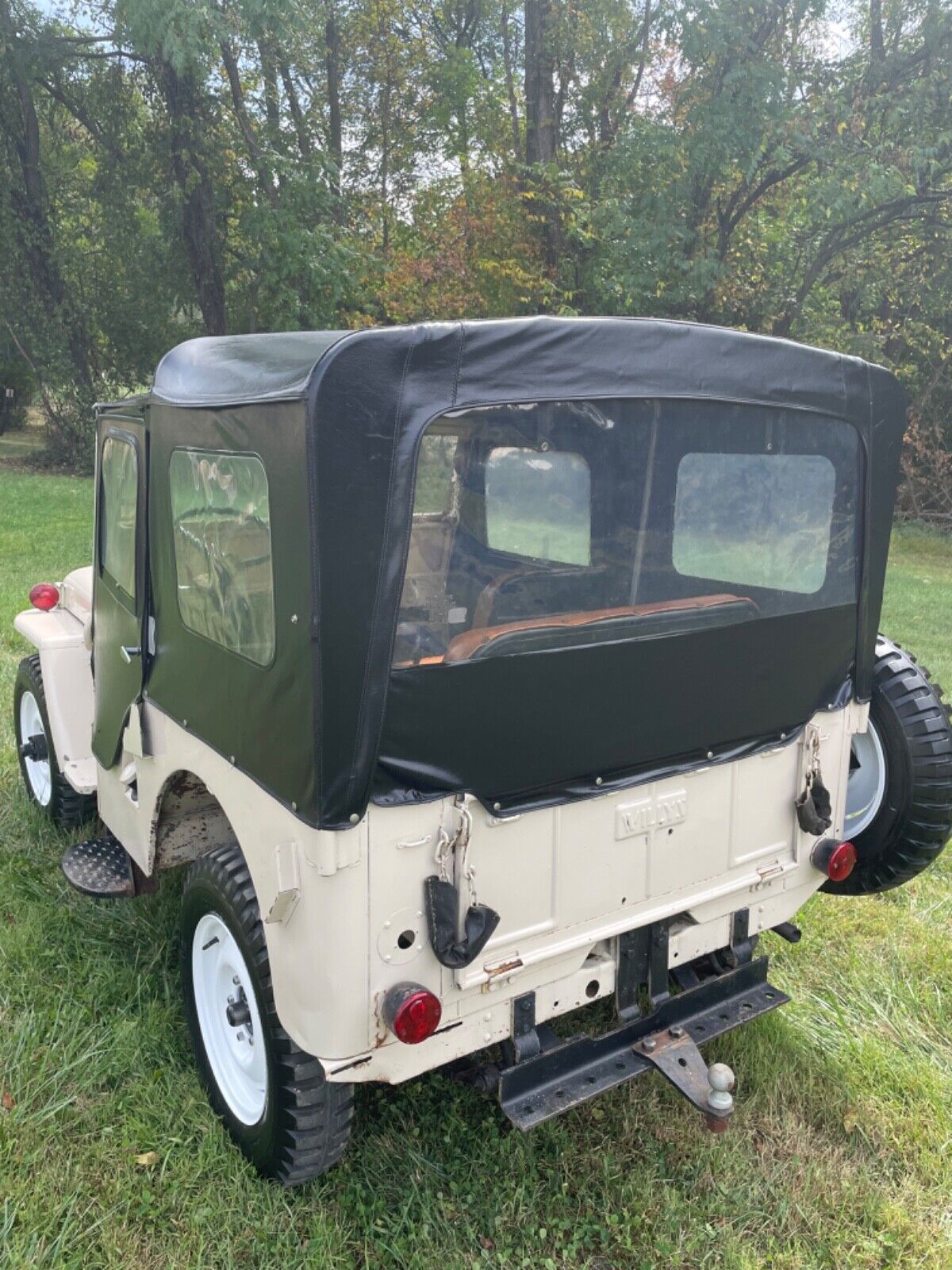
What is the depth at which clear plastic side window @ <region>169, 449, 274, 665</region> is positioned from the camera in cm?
230

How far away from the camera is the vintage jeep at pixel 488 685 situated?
2145 millimetres

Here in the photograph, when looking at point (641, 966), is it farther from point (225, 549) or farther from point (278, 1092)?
point (225, 549)

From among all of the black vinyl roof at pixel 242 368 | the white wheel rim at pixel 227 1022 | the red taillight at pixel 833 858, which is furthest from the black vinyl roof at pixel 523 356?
the white wheel rim at pixel 227 1022

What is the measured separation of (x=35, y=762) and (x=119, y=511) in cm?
186

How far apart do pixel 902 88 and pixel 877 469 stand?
1348 cm

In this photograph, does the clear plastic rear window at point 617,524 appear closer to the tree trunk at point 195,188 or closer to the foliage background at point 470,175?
the foliage background at point 470,175

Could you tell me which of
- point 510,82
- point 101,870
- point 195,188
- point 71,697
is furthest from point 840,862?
point 510,82

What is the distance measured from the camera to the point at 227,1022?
2855mm

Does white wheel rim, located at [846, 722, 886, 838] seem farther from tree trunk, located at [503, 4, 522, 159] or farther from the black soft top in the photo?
tree trunk, located at [503, 4, 522, 159]

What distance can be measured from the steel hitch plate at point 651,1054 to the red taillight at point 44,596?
9.96 ft

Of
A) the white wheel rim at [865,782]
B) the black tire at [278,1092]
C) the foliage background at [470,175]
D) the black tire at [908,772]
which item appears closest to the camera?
the black tire at [278,1092]

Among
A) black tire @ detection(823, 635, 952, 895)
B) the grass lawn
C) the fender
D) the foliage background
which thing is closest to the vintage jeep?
the grass lawn

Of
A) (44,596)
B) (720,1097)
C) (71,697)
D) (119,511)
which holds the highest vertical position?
(119,511)

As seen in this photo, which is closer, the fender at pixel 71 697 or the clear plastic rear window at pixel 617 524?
the clear plastic rear window at pixel 617 524
